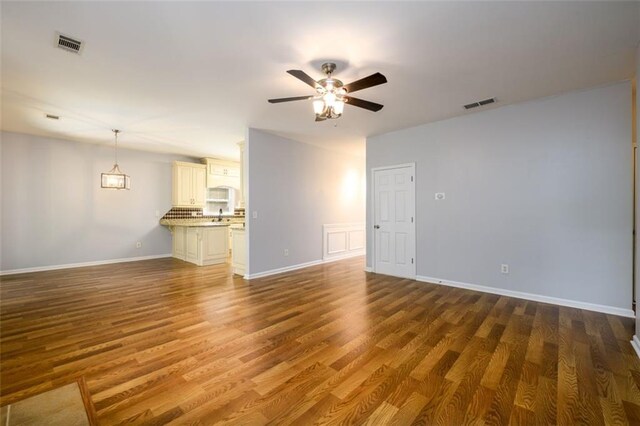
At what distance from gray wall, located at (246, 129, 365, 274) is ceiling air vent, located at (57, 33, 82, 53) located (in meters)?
2.77

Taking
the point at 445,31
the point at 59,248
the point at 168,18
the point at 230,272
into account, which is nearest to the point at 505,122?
the point at 445,31

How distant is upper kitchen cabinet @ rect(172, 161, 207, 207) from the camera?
7.72 m

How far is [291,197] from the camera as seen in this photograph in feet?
19.7

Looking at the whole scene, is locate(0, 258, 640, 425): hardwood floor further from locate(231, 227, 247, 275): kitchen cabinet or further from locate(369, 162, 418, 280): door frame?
locate(231, 227, 247, 275): kitchen cabinet

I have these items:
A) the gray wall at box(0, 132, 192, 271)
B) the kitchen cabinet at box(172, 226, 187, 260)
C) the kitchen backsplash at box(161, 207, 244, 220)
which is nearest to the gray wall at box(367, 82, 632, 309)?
the kitchen cabinet at box(172, 226, 187, 260)

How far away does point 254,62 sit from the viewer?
2.91 metres

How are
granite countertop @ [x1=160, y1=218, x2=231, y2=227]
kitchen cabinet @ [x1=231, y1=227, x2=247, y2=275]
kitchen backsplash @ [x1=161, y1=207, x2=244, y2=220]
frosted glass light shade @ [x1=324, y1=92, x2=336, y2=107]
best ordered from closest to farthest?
frosted glass light shade @ [x1=324, y1=92, x2=336, y2=107]
kitchen cabinet @ [x1=231, y1=227, x2=247, y2=275]
granite countertop @ [x1=160, y1=218, x2=231, y2=227]
kitchen backsplash @ [x1=161, y1=207, x2=244, y2=220]

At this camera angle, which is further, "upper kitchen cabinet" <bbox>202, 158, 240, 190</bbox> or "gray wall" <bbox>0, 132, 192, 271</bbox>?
"upper kitchen cabinet" <bbox>202, 158, 240, 190</bbox>

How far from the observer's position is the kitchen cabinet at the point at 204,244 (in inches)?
256

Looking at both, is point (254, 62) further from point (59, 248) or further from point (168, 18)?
point (59, 248)

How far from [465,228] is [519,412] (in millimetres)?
3153

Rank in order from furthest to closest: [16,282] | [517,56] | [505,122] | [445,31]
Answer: [16,282] < [505,122] < [517,56] < [445,31]

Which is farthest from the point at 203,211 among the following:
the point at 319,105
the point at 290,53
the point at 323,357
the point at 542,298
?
the point at 542,298

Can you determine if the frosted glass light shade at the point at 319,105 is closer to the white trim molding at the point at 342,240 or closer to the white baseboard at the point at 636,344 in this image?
the white baseboard at the point at 636,344
